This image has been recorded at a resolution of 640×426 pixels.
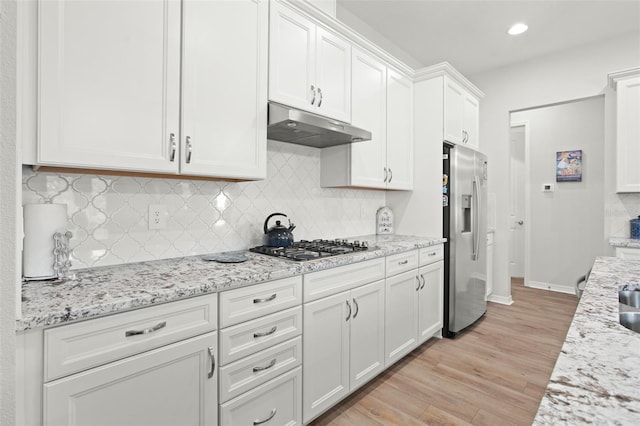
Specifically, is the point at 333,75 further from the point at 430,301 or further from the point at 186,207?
the point at 430,301

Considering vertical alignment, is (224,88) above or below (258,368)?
above

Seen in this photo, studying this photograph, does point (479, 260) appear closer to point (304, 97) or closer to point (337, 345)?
point (337, 345)

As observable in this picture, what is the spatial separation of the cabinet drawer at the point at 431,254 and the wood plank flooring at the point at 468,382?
74cm

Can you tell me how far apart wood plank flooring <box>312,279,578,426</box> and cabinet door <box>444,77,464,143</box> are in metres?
1.84

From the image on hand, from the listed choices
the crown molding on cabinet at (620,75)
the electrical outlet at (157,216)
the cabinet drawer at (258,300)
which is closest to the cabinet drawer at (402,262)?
the cabinet drawer at (258,300)

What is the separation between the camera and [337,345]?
6.04 feet

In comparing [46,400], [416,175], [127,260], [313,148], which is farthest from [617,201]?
[46,400]

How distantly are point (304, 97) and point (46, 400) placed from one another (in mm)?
1788

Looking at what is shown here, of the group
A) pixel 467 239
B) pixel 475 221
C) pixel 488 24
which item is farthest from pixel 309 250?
pixel 488 24

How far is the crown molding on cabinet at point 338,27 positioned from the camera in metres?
1.96

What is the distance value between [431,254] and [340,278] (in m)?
1.22

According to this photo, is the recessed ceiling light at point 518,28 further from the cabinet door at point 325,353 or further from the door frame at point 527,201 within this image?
the cabinet door at point 325,353

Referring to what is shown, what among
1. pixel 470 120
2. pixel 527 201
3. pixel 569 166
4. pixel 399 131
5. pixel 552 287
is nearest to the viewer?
pixel 399 131

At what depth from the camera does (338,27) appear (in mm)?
2211
